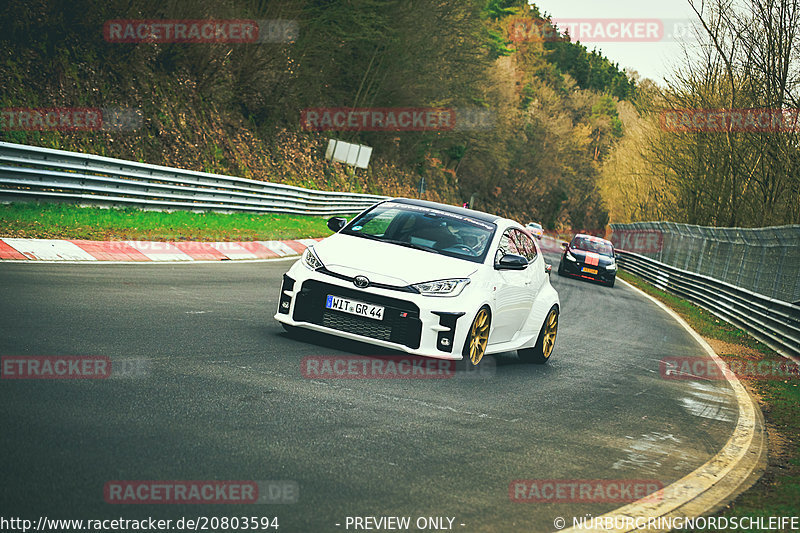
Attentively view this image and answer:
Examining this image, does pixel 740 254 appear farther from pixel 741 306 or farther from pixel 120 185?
pixel 120 185

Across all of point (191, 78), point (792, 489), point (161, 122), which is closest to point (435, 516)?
point (792, 489)

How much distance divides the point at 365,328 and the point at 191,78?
26353 millimetres

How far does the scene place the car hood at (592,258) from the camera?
100ft

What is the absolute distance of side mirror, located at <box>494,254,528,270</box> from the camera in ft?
29.9

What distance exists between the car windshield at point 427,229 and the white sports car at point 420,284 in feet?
0.04

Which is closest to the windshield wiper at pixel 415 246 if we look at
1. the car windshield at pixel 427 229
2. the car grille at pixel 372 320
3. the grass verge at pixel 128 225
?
the car windshield at pixel 427 229

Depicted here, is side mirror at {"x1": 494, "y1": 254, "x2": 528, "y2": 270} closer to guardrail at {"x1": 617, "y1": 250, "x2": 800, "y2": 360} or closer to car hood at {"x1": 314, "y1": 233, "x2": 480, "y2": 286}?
car hood at {"x1": 314, "y1": 233, "x2": 480, "y2": 286}

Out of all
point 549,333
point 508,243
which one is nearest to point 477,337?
point 508,243

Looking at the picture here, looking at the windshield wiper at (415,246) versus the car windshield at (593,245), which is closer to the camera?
the windshield wiper at (415,246)

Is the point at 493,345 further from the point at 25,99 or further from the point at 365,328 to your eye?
the point at 25,99

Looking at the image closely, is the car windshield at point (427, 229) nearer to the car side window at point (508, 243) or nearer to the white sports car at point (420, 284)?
the white sports car at point (420, 284)

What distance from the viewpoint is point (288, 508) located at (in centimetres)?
432

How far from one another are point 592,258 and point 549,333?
813 inches

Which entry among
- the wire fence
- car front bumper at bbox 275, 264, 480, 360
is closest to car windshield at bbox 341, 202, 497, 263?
car front bumper at bbox 275, 264, 480, 360
